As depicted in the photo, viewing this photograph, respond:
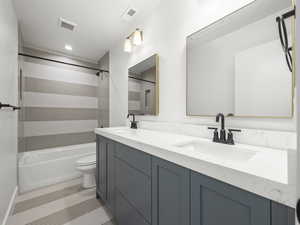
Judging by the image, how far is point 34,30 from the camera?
7.06 ft

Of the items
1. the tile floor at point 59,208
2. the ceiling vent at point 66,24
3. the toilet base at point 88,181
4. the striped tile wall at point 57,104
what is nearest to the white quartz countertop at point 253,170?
the tile floor at point 59,208

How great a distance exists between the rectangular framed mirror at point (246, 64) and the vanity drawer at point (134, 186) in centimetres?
72

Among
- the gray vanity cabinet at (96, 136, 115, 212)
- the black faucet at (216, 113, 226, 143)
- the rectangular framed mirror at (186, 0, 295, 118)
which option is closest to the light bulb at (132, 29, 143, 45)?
the rectangular framed mirror at (186, 0, 295, 118)

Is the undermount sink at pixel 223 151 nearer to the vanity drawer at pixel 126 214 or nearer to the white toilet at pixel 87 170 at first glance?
the vanity drawer at pixel 126 214

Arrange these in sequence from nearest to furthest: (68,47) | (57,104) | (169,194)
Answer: (169,194)
(68,47)
(57,104)

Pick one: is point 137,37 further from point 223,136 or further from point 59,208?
point 59,208

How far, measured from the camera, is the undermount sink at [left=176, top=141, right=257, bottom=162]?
81 centimetres

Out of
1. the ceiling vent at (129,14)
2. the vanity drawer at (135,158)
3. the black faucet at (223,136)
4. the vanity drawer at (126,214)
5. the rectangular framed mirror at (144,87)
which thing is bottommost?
the vanity drawer at (126,214)

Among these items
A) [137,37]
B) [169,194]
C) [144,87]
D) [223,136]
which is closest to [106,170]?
[169,194]

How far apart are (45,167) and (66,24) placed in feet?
7.20

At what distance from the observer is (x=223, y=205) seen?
53 centimetres

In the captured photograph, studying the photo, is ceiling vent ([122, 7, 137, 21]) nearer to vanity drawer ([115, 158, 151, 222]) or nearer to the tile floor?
vanity drawer ([115, 158, 151, 222])

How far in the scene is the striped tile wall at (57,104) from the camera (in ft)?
8.39

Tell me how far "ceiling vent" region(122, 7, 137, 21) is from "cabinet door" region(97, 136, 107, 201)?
1594 millimetres
